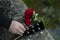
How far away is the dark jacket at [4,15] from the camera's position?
1.98 m

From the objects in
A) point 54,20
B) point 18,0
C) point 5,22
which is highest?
point 54,20

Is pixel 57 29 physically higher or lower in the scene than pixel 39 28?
higher

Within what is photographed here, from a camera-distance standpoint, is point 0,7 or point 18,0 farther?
point 18,0

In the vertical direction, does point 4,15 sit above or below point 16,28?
above

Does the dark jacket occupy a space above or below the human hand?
above

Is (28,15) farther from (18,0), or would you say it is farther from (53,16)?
(53,16)

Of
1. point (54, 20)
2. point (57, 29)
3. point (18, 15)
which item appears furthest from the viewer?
point (54, 20)

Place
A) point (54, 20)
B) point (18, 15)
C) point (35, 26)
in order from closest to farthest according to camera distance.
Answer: point (35, 26) < point (18, 15) < point (54, 20)

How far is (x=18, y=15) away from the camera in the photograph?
210 centimetres

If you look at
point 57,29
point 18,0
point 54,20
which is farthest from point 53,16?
point 18,0

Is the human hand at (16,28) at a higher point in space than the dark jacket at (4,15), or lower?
lower

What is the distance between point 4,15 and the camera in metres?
2.02

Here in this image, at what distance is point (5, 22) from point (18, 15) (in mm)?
161

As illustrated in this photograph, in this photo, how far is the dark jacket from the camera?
1.98 meters
